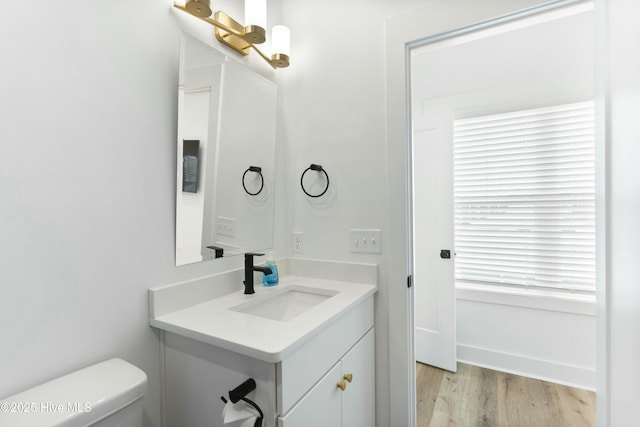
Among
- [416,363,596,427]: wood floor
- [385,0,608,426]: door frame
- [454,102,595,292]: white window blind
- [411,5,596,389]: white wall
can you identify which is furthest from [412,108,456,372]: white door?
[385,0,608,426]: door frame

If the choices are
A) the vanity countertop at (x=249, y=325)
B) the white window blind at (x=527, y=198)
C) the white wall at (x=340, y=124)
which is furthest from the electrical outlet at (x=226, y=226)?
the white window blind at (x=527, y=198)

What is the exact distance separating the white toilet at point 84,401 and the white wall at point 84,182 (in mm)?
57

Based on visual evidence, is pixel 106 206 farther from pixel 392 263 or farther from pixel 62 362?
pixel 392 263

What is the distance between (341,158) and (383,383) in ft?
3.64

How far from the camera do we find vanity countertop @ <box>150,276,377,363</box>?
86cm

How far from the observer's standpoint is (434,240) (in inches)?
93.2

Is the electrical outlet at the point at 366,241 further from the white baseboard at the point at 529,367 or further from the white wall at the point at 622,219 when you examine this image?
the white baseboard at the point at 529,367

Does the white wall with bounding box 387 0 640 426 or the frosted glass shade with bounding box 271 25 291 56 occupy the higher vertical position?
the frosted glass shade with bounding box 271 25 291 56

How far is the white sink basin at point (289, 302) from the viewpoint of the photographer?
1368 mm

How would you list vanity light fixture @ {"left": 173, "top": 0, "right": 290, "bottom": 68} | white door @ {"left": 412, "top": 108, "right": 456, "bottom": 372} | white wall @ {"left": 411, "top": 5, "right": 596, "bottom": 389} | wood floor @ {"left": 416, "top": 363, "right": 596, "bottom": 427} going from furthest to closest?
white door @ {"left": 412, "top": 108, "right": 456, "bottom": 372}, white wall @ {"left": 411, "top": 5, "right": 596, "bottom": 389}, wood floor @ {"left": 416, "top": 363, "right": 596, "bottom": 427}, vanity light fixture @ {"left": 173, "top": 0, "right": 290, "bottom": 68}

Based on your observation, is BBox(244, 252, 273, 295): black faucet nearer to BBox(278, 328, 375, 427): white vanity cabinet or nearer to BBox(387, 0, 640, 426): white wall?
BBox(278, 328, 375, 427): white vanity cabinet

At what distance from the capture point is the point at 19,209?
0.78 metres

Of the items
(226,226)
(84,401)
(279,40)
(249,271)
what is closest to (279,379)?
(84,401)

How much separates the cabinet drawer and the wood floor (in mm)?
1043
